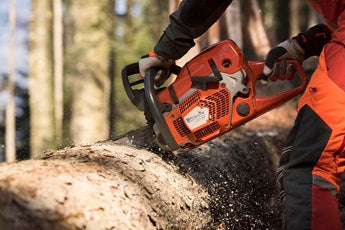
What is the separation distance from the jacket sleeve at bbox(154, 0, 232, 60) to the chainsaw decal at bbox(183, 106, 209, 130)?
34 cm

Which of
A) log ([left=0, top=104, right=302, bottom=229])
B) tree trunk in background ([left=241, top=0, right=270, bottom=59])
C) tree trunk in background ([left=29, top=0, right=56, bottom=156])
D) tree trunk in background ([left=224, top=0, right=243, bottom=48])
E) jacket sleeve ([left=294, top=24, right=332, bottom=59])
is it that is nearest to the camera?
log ([left=0, top=104, right=302, bottom=229])

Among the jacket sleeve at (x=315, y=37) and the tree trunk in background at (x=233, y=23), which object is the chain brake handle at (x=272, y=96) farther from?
the tree trunk in background at (x=233, y=23)

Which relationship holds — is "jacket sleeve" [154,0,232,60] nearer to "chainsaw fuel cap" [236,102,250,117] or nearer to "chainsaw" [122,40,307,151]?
"chainsaw" [122,40,307,151]

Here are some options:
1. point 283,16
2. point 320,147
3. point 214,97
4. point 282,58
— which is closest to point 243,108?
point 214,97

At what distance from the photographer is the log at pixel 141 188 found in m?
1.74

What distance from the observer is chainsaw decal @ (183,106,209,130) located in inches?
104

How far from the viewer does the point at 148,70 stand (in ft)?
8.96

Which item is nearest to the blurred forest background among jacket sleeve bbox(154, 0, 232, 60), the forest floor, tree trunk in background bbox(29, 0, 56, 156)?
tree trunk in background bbox(29, 0, 56, 156)

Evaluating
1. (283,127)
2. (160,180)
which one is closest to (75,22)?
(283,127)

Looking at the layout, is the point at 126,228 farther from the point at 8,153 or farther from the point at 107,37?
the point at 8,153

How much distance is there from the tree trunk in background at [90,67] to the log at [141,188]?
374 centimetres

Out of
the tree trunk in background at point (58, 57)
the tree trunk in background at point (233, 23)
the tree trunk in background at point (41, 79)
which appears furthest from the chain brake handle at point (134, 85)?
the tree trunk in background at point (58, 57)

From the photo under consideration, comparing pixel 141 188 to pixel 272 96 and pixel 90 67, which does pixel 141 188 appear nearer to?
pixel 272 96

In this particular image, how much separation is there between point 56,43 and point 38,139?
25.7ft
